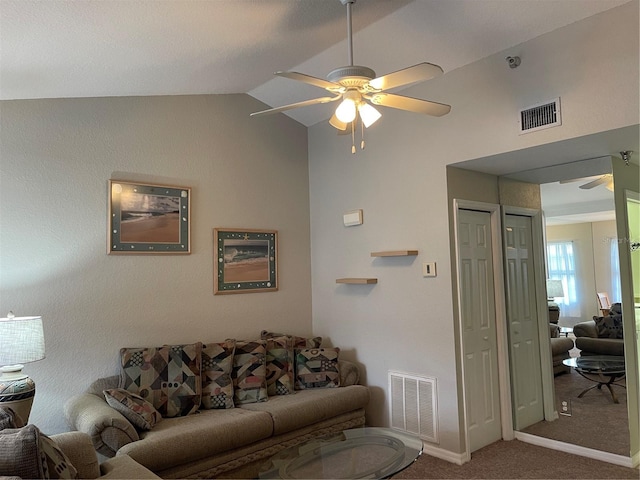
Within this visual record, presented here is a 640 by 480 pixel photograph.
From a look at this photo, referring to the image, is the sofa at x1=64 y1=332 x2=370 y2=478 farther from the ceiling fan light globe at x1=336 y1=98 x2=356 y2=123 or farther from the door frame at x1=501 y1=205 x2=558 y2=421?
the ceiling fan light globe at x1=336 y1=98 x2=356 y2=123

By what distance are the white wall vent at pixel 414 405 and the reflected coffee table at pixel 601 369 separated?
1120mm

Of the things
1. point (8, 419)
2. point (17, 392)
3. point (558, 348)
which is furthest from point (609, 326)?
point (17, 392)

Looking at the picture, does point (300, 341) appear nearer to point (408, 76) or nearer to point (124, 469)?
point (124, 469)

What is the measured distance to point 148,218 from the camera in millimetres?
3768

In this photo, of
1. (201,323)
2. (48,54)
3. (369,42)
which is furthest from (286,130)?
(48,54)

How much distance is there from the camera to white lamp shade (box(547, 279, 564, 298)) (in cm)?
385

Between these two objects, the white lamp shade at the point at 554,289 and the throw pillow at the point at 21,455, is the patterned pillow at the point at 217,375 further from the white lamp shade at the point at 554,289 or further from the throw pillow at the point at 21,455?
the white lamp shade at the point at 554,289

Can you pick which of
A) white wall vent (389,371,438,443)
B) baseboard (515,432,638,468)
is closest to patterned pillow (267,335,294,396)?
white wall vent (389,371,438,443)

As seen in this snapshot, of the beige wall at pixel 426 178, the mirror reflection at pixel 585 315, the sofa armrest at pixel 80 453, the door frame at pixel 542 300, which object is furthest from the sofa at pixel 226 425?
the mirror reflection at pixel 585 315

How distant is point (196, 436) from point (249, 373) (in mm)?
852

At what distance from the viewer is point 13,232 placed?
3195 millimetres

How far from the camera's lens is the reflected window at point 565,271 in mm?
3770

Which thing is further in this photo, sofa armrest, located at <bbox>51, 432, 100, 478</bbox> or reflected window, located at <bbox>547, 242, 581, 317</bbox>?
reflected window, located at <bbox>547, 242, 581, 317</bbox>

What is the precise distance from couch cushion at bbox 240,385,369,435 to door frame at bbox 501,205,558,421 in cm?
146
